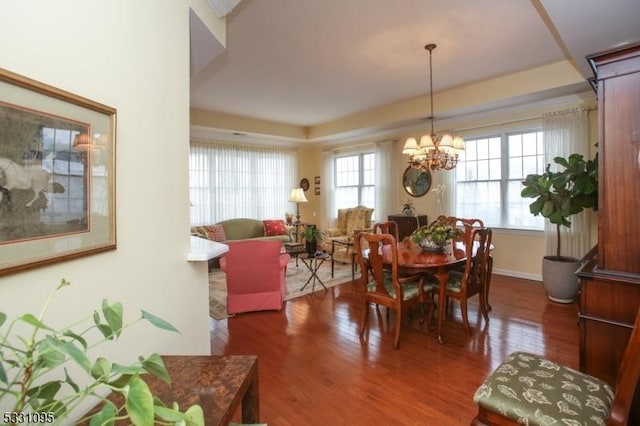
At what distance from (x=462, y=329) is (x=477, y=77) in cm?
337

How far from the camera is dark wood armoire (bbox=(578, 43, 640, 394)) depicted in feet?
4.95

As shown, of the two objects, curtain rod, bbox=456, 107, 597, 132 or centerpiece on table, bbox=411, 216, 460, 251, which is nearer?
centerpiece on table, bbox=411, 216, 460, 251

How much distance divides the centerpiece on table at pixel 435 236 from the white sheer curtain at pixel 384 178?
10.7 ft

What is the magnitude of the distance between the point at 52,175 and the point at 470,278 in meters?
3.15

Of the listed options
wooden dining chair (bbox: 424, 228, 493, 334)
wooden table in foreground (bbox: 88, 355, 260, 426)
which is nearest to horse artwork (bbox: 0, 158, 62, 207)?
wooden table in foreground (bbox: 88, 355, 260, 426)

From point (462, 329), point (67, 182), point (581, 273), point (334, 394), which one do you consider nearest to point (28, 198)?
point (67, 182)

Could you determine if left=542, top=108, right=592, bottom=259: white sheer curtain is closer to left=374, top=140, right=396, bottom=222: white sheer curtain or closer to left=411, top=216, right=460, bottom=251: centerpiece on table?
left=411, top=216, right=460, bottom=251: centerpiece on table

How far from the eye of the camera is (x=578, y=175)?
143 inches

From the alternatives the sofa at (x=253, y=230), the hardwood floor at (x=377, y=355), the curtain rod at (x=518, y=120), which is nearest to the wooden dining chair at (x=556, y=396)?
the hardwood floor at (x=377, y=355)

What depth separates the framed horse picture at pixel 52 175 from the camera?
2.60ft

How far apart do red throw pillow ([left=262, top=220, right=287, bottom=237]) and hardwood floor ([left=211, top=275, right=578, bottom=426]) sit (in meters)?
3.05

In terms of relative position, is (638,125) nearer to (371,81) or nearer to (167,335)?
(167,335)

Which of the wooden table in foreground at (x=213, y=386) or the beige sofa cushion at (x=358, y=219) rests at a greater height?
the beige sofa cushion at (x=358, y=219)

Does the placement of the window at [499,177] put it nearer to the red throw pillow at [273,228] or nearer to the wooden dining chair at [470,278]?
the wooden dining chair at [470,278]
